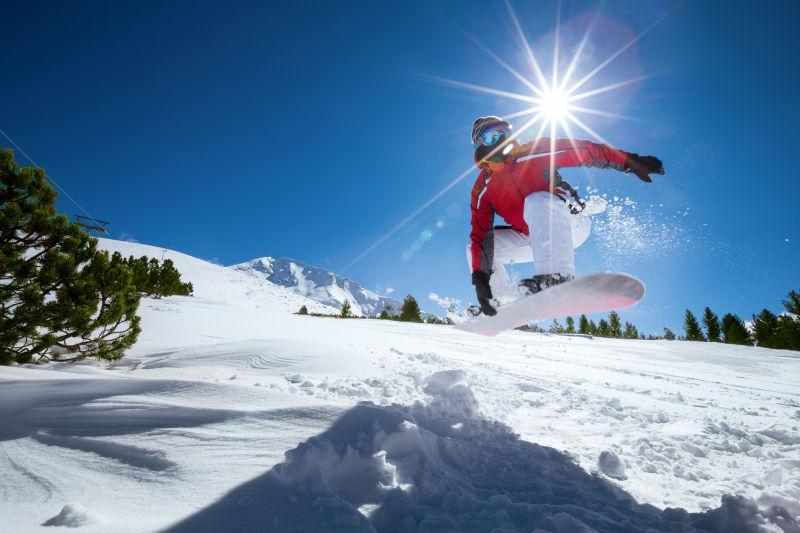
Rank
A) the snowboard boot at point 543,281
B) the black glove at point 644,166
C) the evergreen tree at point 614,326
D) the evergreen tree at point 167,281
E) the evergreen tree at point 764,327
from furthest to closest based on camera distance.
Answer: the evergreen tree at point 614,326, the evergreen tree at point 764,327, the evergreen tree at point 167,281, the black glove at point 644,166, the snowboard boot at point 543,281

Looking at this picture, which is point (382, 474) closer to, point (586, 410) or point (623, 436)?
point (623, 436)

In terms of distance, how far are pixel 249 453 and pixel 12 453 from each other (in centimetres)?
119

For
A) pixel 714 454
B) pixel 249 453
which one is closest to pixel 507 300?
pixel 714 454

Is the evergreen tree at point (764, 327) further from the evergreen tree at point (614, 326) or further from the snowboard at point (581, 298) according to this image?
the snowboard at point (581, 298)

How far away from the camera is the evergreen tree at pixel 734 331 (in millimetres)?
35219

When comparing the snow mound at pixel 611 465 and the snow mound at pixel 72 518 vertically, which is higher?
the snow mound at pixel 72 518

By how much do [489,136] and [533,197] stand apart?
86 cm

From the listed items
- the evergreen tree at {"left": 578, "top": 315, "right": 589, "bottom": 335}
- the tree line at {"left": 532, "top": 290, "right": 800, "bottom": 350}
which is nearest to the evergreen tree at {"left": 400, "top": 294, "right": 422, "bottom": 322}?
the tree line at {"left": 532, "top": 290, "right": 800, "bottom": 350}

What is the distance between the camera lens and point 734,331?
35.4 m

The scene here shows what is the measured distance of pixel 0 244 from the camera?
Answer: 4.67 meters

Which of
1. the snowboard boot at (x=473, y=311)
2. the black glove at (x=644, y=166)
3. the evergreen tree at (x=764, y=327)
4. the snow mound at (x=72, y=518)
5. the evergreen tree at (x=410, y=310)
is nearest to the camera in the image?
the snow mound at (x=72, y=518)

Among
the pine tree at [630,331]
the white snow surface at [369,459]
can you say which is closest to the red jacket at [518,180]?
the white snow surface at [369,459]

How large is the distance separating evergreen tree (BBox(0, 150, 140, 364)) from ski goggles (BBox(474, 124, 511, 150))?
5576 mm

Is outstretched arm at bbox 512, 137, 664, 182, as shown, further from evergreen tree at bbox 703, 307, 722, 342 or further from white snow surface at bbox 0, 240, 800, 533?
evergreen tree at bbox 703, 307, 722, 342
